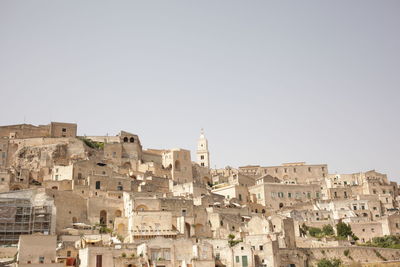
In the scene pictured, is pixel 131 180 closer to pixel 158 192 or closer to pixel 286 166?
pixel 158 192

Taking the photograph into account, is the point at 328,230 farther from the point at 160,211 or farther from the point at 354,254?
the point at 160,211

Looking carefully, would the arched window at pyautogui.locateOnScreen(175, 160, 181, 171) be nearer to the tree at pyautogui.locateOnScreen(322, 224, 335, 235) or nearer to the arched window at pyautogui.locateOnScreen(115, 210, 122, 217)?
the arched window at pyautogui.locateOnScreen(115, 210, 122, 217)

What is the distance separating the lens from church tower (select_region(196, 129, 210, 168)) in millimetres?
88562

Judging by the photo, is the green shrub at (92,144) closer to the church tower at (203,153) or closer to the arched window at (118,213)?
the arched window at (118,213)

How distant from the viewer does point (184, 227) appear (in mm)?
49688

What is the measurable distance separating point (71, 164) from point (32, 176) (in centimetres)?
509

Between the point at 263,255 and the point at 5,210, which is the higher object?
the point at 5,210

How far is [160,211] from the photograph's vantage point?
161ft

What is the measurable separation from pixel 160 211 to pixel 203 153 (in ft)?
135

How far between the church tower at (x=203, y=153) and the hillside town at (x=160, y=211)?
356 inches

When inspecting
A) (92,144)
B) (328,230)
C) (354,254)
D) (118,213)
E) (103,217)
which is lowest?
(354,254)

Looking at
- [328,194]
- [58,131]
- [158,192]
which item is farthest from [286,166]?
[58,131]

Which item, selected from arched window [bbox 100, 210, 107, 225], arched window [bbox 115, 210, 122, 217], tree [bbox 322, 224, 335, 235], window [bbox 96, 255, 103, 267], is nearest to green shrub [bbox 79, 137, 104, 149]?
arched window [bbox 115, 210, 122, 217]

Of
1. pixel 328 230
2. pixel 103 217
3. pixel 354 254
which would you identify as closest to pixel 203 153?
pixel 328 230
